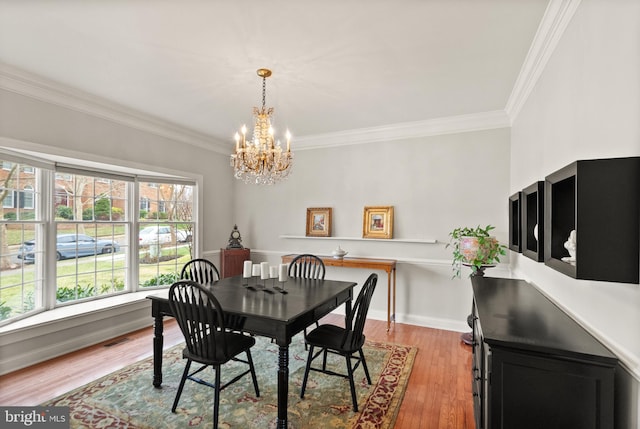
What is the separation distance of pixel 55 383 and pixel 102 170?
2360 millimetres

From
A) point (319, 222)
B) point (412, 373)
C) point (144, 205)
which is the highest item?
point (144, 205)

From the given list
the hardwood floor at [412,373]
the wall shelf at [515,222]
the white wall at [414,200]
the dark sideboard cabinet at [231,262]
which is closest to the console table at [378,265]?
the white wall at [414,200]

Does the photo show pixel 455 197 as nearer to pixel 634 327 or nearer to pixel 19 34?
pixel 634 327

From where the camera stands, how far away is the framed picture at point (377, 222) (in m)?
4.43

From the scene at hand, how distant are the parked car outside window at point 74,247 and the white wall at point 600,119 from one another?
4.59 m

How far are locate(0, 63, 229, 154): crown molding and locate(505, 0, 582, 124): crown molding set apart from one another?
405 cm

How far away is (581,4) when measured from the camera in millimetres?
1700

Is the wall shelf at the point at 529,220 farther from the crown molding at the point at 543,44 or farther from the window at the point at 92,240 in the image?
the window at the point at 92,240

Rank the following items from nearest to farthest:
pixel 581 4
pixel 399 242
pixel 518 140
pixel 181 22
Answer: pixel 581 4, pixel 181 22, pixel 518 140, pixel 399 242

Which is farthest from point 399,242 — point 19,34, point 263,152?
point 19,34

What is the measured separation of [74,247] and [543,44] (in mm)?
4935

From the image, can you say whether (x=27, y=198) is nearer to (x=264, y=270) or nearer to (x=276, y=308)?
(x=264, y=270)

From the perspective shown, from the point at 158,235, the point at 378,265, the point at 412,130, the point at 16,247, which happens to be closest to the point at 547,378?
the point at 378,265

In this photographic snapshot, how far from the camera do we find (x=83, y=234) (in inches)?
150
